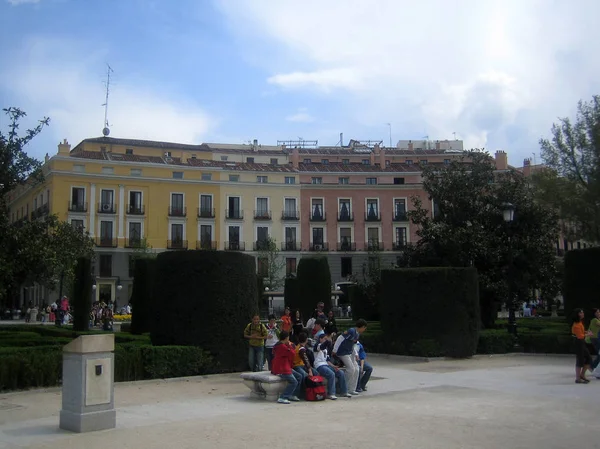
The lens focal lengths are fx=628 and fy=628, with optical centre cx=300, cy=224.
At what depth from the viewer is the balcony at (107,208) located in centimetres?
5453

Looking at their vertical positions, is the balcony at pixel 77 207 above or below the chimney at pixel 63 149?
below

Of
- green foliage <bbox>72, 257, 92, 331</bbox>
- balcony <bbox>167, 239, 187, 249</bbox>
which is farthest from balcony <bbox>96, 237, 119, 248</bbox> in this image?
green foliage <bbox>72, 257, 92, 331</bbox>

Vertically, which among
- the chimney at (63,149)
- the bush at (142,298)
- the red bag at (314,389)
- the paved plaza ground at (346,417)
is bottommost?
the paved plaza ground at (346,417)

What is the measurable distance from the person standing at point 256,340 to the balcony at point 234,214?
45.0 m

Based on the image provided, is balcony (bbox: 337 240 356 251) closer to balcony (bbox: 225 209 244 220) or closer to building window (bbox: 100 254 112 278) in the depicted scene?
balcony (bbox: 225 209 244 220)

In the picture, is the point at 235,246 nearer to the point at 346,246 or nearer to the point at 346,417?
the point at 346,246

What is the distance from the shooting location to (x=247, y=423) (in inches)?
337

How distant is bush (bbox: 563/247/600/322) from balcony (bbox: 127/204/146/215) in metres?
42.4

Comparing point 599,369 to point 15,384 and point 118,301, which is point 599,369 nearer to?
point 15,384

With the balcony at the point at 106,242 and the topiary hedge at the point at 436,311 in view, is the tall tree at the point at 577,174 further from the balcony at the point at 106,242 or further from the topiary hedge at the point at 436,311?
the balcony at the point at 106,242

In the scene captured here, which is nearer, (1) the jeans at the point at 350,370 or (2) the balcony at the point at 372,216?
(1) the jeans at the point at 350,370

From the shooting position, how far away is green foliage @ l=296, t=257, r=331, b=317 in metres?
27.3

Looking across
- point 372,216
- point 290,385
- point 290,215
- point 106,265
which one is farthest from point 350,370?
point 372,216

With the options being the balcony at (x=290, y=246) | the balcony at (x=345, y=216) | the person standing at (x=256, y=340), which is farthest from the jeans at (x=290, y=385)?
Answer: the balcony at (x=345, y=216)
